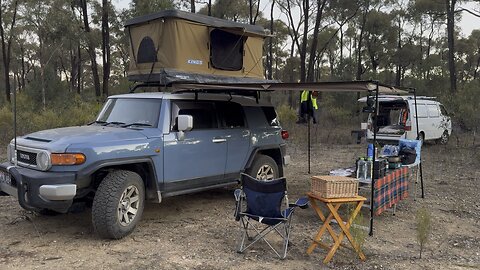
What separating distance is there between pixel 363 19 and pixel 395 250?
30.1 metres

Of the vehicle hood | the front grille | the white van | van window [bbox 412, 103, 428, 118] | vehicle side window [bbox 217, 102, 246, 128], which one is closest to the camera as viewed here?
A: the vehicle hood

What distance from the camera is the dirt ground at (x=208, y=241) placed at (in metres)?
4.57

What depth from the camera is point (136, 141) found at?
17.5 ft

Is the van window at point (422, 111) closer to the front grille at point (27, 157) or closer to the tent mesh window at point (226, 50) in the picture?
the tent mesh window at point (226, 50)

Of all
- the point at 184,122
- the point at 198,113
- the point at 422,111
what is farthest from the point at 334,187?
the point at 422,111

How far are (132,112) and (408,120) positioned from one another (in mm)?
8859

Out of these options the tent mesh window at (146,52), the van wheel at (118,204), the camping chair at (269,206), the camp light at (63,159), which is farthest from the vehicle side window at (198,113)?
the tent mesh window at (146,52)

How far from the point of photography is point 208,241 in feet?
17.2

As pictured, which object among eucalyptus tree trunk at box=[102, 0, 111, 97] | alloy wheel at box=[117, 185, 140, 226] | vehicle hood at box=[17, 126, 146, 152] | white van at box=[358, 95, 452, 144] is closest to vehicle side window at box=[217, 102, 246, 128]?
vehicle hood at box=[17, 126, 146, 152]

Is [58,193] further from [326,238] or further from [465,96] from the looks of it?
[465,96]

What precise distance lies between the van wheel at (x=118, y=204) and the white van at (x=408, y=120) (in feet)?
26.9

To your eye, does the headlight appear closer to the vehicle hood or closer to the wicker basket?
the vehicle hood

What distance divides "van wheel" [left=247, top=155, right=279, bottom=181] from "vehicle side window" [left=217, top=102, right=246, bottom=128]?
666 millimetres

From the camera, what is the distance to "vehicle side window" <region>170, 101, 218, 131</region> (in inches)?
237
